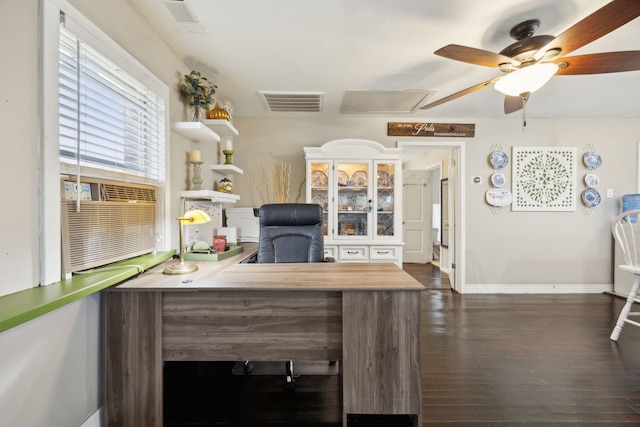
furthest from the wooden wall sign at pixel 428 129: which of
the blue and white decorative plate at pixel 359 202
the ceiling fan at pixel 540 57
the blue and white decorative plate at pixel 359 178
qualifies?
the ceiling fan at pixel 540 57

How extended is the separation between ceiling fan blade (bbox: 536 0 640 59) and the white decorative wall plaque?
245 centimetres

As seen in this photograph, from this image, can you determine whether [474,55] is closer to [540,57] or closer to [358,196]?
[540,57]

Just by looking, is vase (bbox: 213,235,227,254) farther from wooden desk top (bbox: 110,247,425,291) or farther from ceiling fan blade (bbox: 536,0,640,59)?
ceiling fan blade (bbox: 536,0,640,59)

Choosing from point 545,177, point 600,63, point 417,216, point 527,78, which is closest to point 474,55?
point 527,78

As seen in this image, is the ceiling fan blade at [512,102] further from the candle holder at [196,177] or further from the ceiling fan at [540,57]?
the candle holder at [196,177]

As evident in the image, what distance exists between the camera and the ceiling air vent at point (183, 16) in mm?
1666

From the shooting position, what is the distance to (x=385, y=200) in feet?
11.4

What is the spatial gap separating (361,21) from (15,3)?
1653 millimetres

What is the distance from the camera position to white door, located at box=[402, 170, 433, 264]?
575 centimetres

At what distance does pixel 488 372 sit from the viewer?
192 cm

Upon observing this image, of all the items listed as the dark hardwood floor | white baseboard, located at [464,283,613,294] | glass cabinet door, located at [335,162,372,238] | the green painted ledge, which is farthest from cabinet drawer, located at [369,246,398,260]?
the green painted ledge

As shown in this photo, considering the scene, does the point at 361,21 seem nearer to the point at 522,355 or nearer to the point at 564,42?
the point at 564,42

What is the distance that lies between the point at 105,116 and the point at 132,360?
1.22 m

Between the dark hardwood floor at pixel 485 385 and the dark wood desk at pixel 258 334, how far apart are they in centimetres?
30
